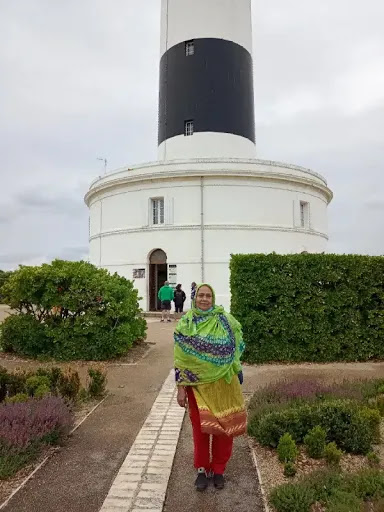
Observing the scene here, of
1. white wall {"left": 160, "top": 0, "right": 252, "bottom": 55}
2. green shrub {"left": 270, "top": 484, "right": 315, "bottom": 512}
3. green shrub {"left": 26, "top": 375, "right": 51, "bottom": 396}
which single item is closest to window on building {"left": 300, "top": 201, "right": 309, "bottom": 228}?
white wall {"left": 160, "top": 0, "right": 252, "bottom": 55}

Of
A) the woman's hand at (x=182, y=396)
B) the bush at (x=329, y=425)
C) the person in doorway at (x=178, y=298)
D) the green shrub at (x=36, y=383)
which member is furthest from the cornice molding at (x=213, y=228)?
the woman's hand at (x=182, y=396)

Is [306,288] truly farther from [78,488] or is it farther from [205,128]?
[205,128]

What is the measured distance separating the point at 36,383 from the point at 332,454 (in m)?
3.95

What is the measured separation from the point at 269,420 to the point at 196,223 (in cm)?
1634

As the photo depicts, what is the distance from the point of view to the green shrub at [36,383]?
20.4ft

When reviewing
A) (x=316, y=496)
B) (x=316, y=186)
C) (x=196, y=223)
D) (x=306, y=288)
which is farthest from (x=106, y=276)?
(x=316, y=186)

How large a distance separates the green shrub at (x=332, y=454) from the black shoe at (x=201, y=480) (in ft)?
4.12

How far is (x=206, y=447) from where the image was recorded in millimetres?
4141

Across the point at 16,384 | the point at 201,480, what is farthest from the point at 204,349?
the point at 16,384

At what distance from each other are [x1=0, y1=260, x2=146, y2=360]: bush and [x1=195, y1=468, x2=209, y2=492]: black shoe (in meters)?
6.31

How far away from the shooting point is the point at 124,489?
401 cm

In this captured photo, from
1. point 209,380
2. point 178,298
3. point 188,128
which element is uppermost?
point 188,128

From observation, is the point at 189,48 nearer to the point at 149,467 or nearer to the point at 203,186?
the point at 203,186

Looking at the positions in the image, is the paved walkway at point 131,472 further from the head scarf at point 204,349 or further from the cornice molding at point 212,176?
the cornice molding at point 212,176
